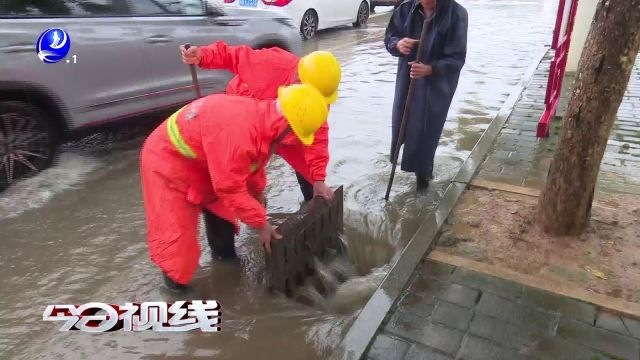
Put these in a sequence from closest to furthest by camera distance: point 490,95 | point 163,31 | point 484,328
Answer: point 484,328
point 163,31
point 490,95

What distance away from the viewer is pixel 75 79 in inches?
162

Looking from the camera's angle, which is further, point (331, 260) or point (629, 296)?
point (331, 260)

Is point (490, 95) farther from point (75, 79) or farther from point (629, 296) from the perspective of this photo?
point (75, 79)

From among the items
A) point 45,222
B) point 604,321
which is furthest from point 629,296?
point 45,222

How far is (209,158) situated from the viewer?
2.29 meters

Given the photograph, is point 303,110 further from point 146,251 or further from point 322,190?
point 146,251

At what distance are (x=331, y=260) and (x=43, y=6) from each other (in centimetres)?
315

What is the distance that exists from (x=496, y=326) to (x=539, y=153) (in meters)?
2.66

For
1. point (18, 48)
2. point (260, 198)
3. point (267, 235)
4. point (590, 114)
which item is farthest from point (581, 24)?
point (18, 48)

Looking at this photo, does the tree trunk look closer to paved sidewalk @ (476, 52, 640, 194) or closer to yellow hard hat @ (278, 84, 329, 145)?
paved sidewalk @ (476, 52, 640, 194)

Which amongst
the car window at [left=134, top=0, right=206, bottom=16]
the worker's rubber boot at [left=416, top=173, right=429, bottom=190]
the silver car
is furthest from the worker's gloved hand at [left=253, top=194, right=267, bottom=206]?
the car window at [left=134, top=0, right=206, bottom=16]

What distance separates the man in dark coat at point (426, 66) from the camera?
11.3 feet

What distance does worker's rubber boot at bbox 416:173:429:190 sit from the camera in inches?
161

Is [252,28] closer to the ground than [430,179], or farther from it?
farther from it
